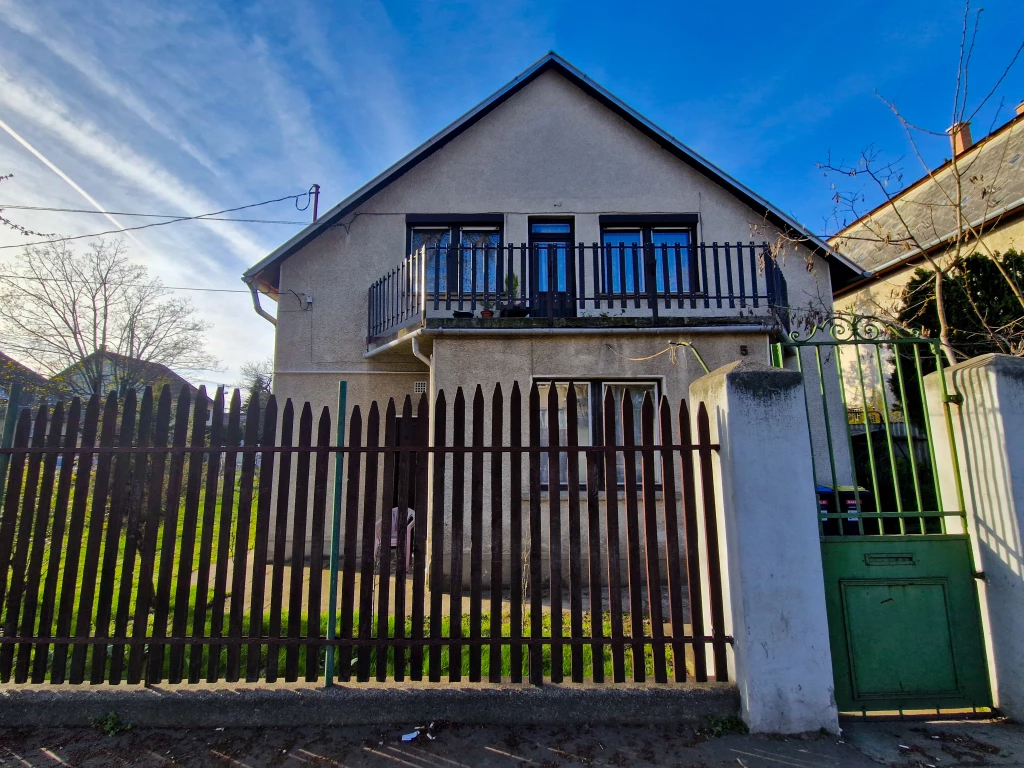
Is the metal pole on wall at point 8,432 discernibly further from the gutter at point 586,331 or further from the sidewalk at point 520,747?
the gutter at point 586,331

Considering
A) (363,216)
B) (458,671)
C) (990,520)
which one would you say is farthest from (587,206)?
(458,671)

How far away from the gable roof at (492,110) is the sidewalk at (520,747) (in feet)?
21.9

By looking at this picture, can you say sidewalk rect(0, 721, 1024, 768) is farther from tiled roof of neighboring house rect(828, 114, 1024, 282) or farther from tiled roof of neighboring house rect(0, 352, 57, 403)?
tiled roof of neighboring house rect(0, 352, 57, 403)

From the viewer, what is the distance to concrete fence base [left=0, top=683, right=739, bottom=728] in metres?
2.82

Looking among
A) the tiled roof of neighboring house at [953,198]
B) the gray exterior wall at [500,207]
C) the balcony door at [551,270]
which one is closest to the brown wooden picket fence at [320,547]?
the balcony door at [551,270]

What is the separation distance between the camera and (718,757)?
8.31 feet

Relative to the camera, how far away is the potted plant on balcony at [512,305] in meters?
6.65

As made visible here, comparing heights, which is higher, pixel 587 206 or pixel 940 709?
pixel 587 206

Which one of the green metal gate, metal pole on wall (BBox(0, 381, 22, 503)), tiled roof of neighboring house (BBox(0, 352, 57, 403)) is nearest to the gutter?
the green metal gate

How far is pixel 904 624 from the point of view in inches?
116

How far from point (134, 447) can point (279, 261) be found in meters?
5.77

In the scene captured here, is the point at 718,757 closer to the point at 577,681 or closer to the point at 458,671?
the point at 577,681

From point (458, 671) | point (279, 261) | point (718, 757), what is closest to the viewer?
point (718, 757)

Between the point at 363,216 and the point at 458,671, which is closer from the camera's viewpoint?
the point at 458,671
